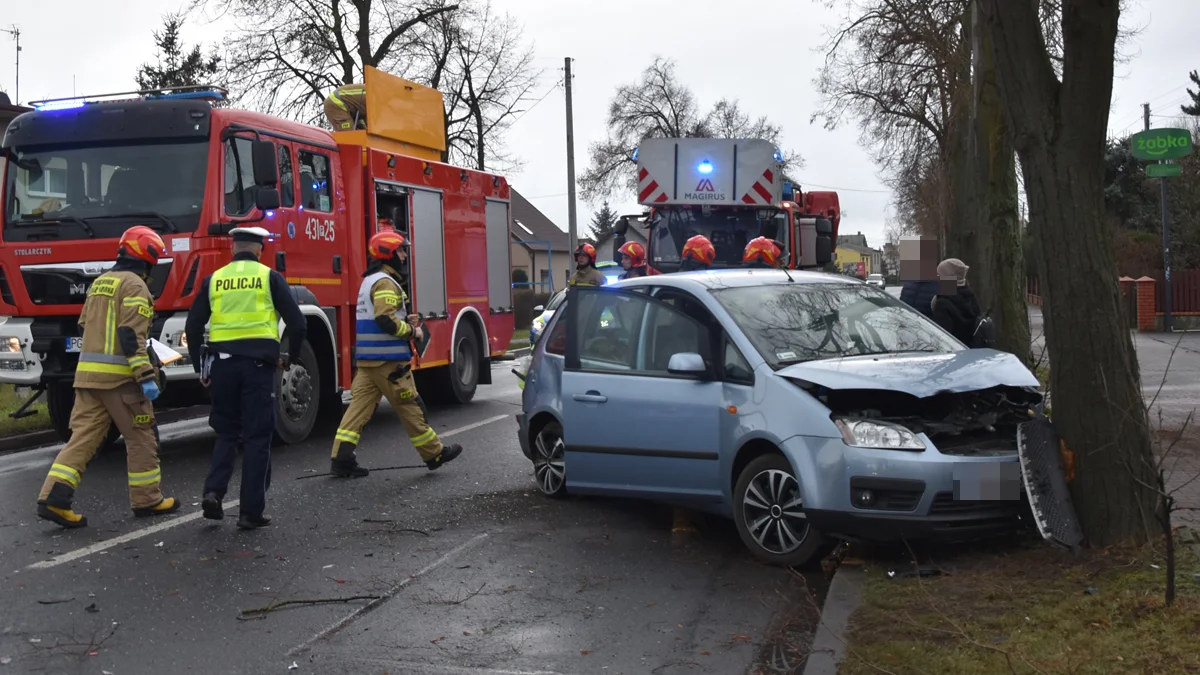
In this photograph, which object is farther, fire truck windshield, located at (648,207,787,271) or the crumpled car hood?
fire truck windshield, located at (648,207,787,271)

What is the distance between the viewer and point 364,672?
16.2 ft

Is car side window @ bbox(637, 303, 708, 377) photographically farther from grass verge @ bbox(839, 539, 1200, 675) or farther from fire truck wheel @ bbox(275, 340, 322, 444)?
fire truck wheel @ bbox(275, 340, 322, 444)

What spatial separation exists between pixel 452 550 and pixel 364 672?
2165 millimetres

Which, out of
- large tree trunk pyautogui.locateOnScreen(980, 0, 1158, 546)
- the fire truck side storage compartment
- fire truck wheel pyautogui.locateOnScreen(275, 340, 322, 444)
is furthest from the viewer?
the fire truck side storage compartment

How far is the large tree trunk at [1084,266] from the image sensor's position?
5.73 meters

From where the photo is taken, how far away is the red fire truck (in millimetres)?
10453

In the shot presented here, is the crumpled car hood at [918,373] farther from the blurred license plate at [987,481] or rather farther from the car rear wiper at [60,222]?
the car rear wiper at [60,222]

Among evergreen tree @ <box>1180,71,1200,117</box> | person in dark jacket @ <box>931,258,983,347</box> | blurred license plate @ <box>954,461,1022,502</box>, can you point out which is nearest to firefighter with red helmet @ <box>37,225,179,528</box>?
blurred license plate @ <box>954,461,1022,502</box>

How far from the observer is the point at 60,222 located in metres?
10.6

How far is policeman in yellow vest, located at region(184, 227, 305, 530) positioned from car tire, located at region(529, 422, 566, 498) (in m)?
1.80

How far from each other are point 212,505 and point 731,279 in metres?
3.47

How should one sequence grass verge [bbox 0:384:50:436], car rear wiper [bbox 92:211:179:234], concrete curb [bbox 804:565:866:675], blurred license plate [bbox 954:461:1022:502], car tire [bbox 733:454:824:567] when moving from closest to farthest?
concrete curb [bbox 804:565:866:675] < blurred license plate [bbox 954:461:1022:502] < car tire [bbox 733:454:824:567] < car rear wiper [bbox 92:211:179:234] < grass verge [bbox 0:384:50:436]

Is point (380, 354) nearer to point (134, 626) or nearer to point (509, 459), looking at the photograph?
point (509, 459)

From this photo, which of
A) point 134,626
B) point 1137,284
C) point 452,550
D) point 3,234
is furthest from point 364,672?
point 1137,284
